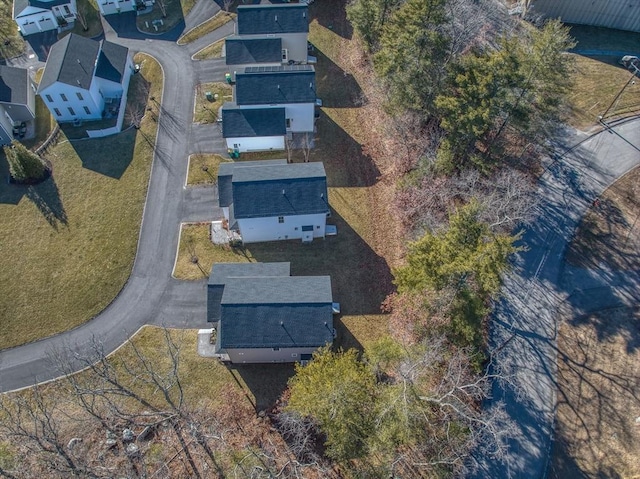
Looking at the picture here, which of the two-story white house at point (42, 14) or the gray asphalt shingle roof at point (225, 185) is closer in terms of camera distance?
the gray asphalt shingle roof at point (225, 185)

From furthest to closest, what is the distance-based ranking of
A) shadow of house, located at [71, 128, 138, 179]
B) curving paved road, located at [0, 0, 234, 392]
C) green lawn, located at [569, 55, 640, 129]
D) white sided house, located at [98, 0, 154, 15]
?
white sided house, located at [98, 0, 154, 15]
shadow of house, located at [71, 128, 138, 179]
green lawn, located at [569, 55, 640, 129]
curving paved road, located at [0, 0, 234, 392]

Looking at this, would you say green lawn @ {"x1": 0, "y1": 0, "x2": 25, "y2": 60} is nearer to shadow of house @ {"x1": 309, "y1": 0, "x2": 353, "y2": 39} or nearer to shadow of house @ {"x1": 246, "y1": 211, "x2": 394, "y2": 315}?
shadow of house @ {"x1": 309, "y1": 0, "x2": 353, "y2": 39}

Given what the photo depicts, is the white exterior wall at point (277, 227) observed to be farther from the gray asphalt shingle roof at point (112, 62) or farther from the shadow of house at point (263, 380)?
the gray asphalt shingle roof at point (112, 62)

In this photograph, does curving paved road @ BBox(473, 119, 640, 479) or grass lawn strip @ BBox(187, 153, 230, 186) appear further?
grass lawn strip @ BBox(187, 153, 230, 186)

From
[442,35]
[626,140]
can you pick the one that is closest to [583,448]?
[626,140]

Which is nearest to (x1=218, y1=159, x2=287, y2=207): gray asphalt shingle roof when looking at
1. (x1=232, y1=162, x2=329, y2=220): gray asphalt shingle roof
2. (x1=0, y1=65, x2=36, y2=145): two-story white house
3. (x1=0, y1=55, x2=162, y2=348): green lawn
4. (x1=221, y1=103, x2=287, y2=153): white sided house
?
(x1=232, y1=162, x2=329, y2=220): gray asphalt shingle roof

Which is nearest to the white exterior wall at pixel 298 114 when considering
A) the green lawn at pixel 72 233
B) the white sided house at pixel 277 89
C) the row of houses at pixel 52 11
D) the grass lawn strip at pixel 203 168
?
the white sided house at pixel 277 89

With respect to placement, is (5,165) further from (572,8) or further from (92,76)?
(572,8)
